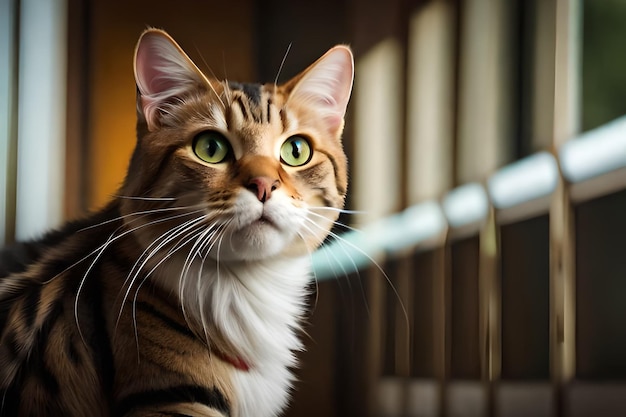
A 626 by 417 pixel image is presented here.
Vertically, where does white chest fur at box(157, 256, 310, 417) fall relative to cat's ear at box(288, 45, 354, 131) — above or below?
below

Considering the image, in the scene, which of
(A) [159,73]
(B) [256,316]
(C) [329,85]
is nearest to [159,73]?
(A) [159,73]

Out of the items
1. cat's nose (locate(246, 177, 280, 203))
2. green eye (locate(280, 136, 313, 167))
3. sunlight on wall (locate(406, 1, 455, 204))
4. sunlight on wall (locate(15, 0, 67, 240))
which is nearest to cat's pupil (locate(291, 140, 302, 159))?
green eye (locate(280, 136, 313, 167))

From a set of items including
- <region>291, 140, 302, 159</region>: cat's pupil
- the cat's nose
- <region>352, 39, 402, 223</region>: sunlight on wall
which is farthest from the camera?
<region>352, 39, 402, 223</region>: sunlight on wall

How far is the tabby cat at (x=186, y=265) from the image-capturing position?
0.87 meters

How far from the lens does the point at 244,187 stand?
2.87 ft

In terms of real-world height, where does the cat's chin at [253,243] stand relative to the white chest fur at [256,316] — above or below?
above

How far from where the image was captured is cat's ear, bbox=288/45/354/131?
1004mm

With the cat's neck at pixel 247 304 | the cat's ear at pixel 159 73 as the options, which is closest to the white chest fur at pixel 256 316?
the cat's neck at pixel 247 304

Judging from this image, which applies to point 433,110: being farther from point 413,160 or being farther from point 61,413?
point 61,413

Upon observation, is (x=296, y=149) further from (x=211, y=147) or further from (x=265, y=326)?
(x=265, y=326)

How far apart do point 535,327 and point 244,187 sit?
46 centimetres

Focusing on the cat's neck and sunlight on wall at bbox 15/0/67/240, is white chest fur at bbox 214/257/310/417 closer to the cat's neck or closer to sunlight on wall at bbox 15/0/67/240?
the cat's neck

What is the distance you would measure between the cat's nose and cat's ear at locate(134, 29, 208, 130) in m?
0.19

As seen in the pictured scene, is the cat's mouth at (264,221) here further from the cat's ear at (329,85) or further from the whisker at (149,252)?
the cat's ear at (329,85)
